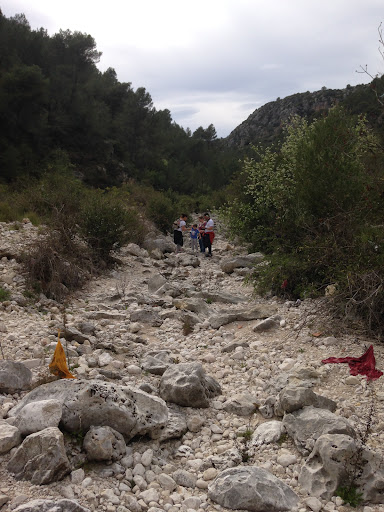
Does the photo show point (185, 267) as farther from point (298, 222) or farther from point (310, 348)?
point (310, 348)

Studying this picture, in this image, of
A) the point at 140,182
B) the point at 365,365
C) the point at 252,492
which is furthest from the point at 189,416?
the point at 140,182

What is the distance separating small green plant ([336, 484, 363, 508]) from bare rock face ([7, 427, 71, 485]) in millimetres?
2001

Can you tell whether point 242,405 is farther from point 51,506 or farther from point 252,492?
point 51,506

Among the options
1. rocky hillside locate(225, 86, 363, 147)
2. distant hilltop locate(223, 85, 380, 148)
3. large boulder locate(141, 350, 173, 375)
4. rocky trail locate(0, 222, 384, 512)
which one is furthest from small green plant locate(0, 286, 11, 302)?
rocky hillside locate(225, 86, 363, 147)

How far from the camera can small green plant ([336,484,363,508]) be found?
308 cm

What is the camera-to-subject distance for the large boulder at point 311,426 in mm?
3621

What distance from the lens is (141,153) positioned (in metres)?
38.5

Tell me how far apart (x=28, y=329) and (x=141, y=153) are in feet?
111

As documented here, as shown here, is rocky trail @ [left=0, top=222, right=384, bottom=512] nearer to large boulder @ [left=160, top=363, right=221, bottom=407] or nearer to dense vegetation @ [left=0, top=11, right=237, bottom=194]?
large boulder @ [left=160, top=363, right=221, bottom=407]

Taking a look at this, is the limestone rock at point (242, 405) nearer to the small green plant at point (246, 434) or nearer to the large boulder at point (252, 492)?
the small green plant at point (246, 434)

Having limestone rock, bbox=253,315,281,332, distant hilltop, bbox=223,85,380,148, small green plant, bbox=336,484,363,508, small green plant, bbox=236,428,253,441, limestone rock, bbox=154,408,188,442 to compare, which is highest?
distant hilltop, bbox=223,85,380,148

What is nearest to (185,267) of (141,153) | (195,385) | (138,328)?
(138,328)

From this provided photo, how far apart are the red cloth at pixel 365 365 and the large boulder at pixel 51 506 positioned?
3.25 meters

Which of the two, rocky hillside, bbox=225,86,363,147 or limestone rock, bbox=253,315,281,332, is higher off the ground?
rocky hillside, bbox=225,86,363,147
